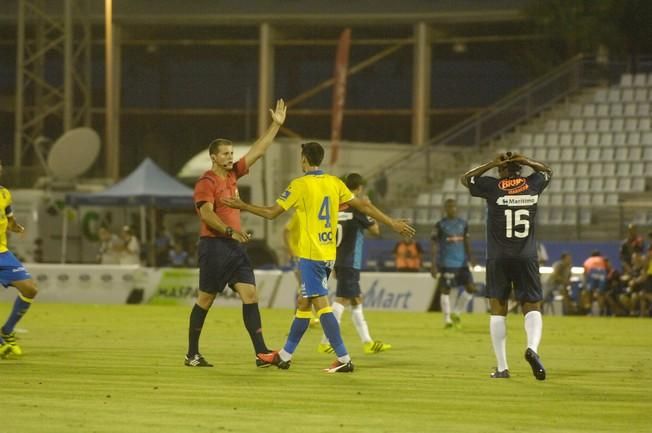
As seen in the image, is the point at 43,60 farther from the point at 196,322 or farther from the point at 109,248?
the point at 196,322

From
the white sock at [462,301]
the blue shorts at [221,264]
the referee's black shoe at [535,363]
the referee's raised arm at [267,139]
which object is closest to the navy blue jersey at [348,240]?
the blue shorts at [221,264]

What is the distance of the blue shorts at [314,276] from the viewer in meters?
13.8

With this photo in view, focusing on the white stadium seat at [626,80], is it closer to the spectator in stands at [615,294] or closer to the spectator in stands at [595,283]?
the spectator in stands at [595,283]

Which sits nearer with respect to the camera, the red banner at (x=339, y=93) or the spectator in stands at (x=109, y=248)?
the spectator in stands at (x=109, y=248)

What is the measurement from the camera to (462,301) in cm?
2781

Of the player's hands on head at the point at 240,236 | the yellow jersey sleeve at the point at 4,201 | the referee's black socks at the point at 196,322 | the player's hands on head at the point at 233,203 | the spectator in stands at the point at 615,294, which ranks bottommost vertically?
the spectator in stands at the point at 615,294

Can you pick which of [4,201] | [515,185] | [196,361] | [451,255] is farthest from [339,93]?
[515,185]

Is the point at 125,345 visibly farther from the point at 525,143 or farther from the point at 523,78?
the point at 523,78

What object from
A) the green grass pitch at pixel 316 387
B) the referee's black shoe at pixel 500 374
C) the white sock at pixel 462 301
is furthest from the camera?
the white sock at pixel 462 301

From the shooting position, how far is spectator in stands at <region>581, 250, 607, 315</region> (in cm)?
2977

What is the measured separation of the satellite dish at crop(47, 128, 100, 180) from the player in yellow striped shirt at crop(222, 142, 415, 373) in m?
27.4

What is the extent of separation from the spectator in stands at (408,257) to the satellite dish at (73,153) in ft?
38.8

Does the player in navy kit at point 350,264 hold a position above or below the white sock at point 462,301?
above

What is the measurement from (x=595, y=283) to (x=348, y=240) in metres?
13.2
